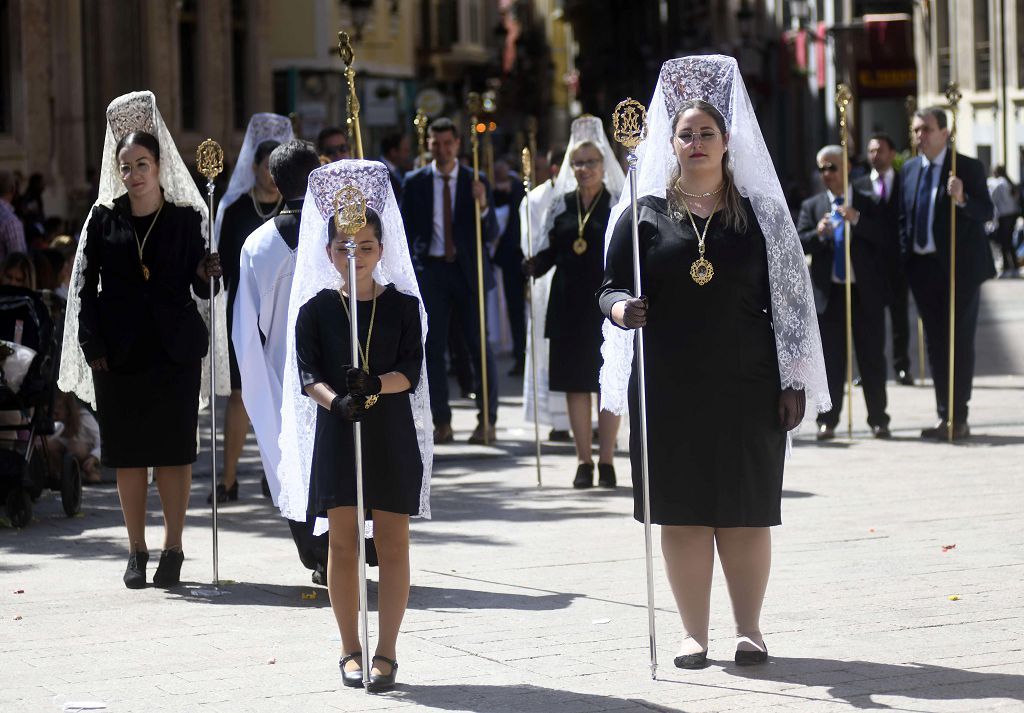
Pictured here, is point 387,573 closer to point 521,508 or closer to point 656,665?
point 656,665

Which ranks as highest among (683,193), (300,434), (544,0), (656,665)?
(544,0)

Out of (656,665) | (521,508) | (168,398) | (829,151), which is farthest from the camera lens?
(829,151)

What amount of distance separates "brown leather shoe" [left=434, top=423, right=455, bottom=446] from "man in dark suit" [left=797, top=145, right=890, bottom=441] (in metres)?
2.53

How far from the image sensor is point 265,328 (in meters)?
8.90

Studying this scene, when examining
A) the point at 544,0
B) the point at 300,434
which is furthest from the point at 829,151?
the point at 544,0

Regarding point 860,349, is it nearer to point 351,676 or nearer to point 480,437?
point 480,437

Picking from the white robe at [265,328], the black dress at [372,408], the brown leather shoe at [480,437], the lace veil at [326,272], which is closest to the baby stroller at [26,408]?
the white robe at [265,328]

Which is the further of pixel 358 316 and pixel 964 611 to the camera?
pixel 964 611

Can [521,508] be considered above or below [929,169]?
below

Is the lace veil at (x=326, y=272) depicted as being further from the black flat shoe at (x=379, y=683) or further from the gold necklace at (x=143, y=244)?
the gold necklace at (x=143, y=244)

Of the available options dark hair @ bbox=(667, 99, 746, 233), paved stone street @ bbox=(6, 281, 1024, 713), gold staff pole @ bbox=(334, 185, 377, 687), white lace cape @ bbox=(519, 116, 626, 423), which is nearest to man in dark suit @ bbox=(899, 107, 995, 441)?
paved stone street @ bbox=(6, 281, 1024, 713)

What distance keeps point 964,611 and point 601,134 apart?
5137 millimetres

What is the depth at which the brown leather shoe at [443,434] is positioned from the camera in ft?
45.7

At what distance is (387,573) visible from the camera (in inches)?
270
